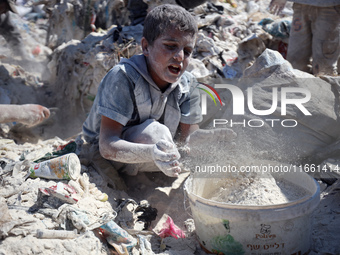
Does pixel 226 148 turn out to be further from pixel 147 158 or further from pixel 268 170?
pixel 147 158

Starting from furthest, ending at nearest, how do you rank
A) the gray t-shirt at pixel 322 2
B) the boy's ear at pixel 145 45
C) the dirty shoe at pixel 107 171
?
1. the gray t-shirt at pixel 322 2
2. the dirty shoe at pixel 107 171
3. the boy's ear at pixel 145 45

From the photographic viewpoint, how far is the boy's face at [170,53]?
1.95 meters

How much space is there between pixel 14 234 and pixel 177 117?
48.4 inches

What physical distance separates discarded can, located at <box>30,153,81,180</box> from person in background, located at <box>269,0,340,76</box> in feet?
8.51

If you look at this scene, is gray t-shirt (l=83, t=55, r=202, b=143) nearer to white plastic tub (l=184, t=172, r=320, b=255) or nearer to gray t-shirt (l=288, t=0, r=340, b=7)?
white plastic tub (l=184, t=172, r=320, b=255)

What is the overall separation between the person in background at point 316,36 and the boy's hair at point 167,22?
6.39ft

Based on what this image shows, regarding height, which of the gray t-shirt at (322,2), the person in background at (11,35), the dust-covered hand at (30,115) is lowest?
the person in background at (11,35)

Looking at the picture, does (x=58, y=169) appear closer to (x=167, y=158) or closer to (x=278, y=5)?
(x=167, y=158)

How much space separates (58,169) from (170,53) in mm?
965

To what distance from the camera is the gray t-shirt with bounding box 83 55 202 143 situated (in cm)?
199

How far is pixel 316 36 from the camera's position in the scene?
11.6ft

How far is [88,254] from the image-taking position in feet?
4.91

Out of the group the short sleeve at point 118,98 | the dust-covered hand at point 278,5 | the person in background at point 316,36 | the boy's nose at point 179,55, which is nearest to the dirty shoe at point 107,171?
the short sleeve at point 118,98

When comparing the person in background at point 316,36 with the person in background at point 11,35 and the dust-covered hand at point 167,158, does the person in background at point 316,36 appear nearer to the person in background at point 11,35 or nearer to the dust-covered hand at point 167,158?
the dust-covered hand at point 167,158
